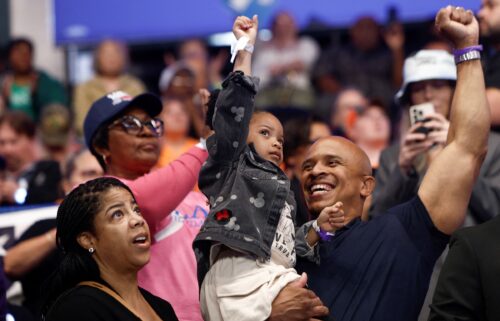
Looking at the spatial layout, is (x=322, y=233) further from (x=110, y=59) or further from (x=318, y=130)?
(x=110, y=59)

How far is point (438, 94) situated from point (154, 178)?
1.64m

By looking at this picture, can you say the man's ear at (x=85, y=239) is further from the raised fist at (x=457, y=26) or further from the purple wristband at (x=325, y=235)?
the raised fist at (x=457, y=26)

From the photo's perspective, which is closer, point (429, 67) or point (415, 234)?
point (415, 234)

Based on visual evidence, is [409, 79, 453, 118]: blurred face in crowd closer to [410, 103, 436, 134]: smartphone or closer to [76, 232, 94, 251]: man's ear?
[410, 103, 436, 134]: smartphone

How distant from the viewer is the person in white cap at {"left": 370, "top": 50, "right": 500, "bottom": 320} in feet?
15.1

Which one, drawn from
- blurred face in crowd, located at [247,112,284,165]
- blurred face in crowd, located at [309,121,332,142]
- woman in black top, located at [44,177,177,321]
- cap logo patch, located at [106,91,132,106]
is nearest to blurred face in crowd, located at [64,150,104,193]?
cap logo patch, located at [106,91,132,106]

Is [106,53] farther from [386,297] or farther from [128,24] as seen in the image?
[386,297]

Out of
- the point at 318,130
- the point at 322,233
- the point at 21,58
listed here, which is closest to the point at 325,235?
the point at 322,233

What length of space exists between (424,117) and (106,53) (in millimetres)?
4415

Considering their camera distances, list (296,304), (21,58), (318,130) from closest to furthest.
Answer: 1. (296,304)
2. (318,130)
3. (21,58)

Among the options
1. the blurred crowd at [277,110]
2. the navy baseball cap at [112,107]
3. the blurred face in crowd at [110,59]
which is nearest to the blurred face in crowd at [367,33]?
the blurred crowd at [277,110]

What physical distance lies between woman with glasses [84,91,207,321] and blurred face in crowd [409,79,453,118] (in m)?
1.26

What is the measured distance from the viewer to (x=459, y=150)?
12.3 feet

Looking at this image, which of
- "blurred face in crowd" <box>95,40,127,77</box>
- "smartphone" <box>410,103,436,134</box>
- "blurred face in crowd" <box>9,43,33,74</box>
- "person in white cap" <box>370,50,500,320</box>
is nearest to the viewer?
"person in white cap" <box>370,50,500,320</box>
